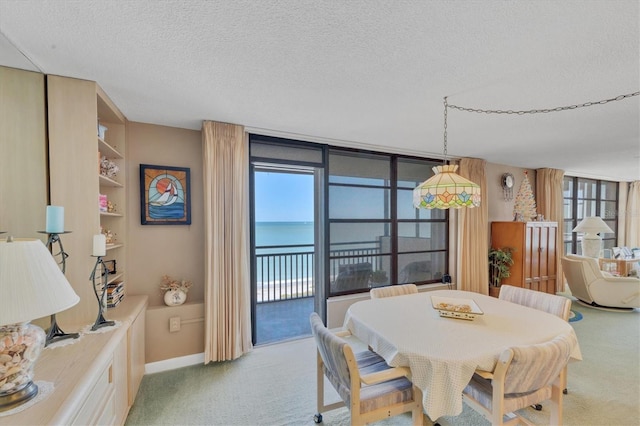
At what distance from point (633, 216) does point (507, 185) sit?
4872 millimetres

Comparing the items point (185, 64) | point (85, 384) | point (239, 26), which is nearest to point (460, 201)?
point (239, 26)

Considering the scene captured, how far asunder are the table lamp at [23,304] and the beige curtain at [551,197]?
6963 millimetres

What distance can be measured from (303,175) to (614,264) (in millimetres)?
5959

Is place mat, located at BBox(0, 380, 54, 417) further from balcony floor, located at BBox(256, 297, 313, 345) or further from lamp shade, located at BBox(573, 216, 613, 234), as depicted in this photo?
lamp shade, located at BBox(573, 216, 613, 234)

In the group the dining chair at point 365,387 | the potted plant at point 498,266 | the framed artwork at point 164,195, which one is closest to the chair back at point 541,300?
the dining chair at point 365,387

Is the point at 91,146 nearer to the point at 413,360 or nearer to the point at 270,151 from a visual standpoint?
the point at 270,151

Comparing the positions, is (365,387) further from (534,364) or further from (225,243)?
(225,243)

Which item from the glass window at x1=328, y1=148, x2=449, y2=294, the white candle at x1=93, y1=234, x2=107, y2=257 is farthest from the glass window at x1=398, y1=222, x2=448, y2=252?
the white candle at x1=93, y1=234, x2=107, y2=257

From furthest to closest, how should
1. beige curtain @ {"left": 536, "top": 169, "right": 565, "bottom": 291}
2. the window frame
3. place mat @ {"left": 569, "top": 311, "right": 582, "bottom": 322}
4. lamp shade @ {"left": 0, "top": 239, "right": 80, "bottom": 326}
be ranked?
the window frame < beige curtain @ {"left": 536, "top": 169, "right": 565, "bottom": 291} < place mat @ {"left": 569, "top": 311, "right": 582, "bottom": 322} < lamp shade @ {"left": 0, "top": 239, "right": 80, "bottom": 326}

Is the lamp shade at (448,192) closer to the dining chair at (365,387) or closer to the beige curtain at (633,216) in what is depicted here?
A: the dining chair at (365,387)

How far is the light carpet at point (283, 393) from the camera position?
1.96 meters

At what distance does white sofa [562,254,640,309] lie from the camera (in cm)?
423

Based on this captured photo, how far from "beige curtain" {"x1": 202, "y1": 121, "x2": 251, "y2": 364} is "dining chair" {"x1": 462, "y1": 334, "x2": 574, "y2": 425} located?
2.14m

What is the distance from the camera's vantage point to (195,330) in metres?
2.68
